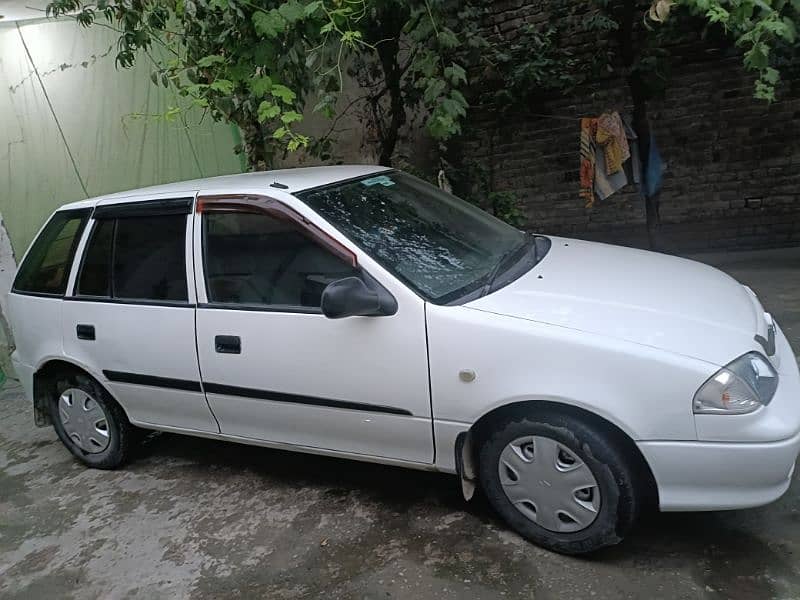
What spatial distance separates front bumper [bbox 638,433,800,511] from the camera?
7.60 feet

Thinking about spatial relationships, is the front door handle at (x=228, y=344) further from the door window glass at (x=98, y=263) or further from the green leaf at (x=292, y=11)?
the green leaf at (x=292, y=11)

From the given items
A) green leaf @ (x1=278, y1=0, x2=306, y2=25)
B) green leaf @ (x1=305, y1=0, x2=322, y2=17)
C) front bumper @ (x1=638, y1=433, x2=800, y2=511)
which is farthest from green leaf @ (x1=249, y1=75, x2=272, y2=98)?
front bumper @ (x1=638, y1=433, x2=800, y2=511)

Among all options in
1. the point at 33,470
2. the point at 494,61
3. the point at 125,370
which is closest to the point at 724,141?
the point at 494,61

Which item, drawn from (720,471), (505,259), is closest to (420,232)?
(505,259)

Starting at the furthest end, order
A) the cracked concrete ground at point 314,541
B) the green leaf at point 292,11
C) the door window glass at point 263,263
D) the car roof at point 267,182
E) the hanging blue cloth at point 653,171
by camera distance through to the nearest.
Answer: the hanging blue cloth at point 653,171
the green leaf at point 292,11
the car roof at point 267,182
the door window glass at point 263,263
the cracked concrete ground at point 314,541

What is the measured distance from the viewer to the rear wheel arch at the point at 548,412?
8.19 ft

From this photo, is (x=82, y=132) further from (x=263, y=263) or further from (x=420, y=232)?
(x=420, y=232)

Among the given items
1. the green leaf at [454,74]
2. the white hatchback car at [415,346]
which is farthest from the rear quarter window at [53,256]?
the green leaf at [454,74]

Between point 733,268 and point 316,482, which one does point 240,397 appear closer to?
point 316,482

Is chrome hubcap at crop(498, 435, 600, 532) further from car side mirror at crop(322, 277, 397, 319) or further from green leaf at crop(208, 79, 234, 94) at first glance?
green leaf at crop(208, 79, 234, 94)

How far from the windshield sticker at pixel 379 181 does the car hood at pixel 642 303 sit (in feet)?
3.16

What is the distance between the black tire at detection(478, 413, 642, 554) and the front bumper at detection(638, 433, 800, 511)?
12 centimetres

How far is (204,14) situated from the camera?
4.32 meters

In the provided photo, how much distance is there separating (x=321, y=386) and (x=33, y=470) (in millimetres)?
2493
